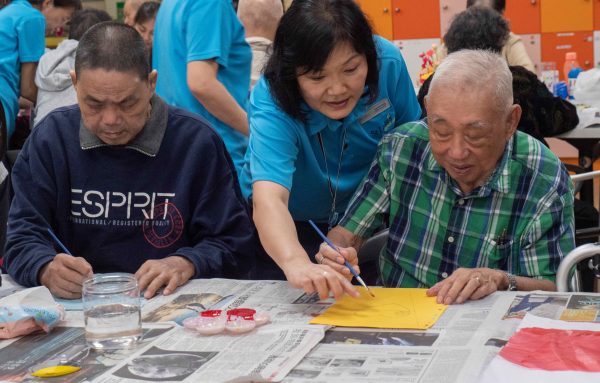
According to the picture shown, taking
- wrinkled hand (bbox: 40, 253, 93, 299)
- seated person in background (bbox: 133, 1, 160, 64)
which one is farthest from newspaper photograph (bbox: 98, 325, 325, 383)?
seated person in background (bbox: 133, 1, 160, 64)

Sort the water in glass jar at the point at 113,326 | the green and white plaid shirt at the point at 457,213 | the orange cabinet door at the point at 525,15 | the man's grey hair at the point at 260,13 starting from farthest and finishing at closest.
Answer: the orange cabinet door at the point at 525,15 → the man's grey hair at the point at 260,13 → the green and white plaid shirt at the point at 457,213 → the water in glass jar at the point at 113,326

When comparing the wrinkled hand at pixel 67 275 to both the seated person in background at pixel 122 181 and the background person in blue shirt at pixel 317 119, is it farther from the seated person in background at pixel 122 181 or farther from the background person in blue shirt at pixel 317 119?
the background person in blue shirt at pixel 317 119

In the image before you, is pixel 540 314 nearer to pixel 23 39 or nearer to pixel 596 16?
pixel 23 39

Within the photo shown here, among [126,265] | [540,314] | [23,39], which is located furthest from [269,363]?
[23,39]

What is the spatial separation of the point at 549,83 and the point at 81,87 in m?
3.95

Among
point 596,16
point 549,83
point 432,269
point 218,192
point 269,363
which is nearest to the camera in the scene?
point 269,363

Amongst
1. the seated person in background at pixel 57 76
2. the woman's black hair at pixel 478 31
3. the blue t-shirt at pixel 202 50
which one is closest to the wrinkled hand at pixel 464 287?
the blue t-shirt at pixel 202 50

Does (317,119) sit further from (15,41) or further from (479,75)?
(15,41)

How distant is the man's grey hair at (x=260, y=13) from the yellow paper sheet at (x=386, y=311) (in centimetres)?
205

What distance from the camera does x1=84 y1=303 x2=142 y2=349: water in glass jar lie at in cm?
156

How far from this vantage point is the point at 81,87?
2125 mm

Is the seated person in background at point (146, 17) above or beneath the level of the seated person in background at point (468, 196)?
above

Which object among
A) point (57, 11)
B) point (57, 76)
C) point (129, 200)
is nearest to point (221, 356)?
point (129, 200)

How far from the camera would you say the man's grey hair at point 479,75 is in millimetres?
1920
